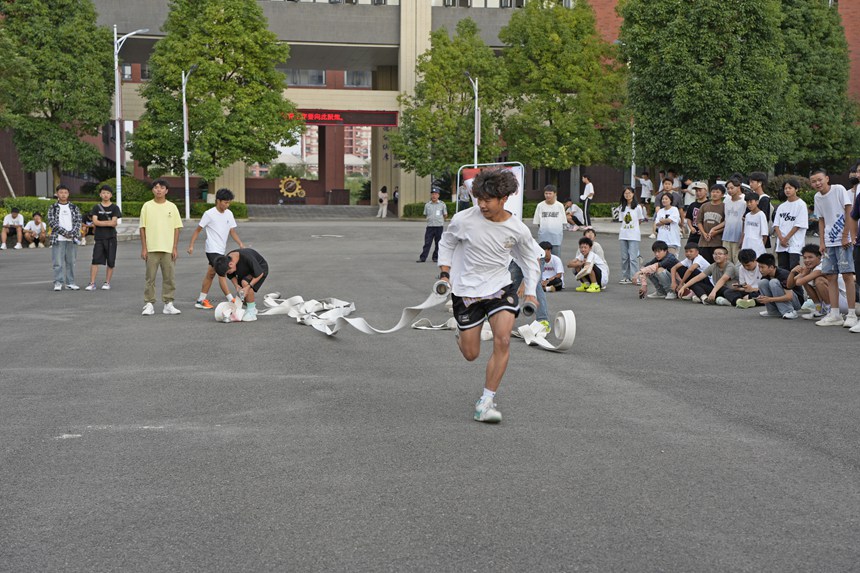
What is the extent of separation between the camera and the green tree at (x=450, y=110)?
5266 centimetres

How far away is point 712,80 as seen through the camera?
39.3 m

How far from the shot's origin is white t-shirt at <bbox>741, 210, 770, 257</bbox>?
14742 mm

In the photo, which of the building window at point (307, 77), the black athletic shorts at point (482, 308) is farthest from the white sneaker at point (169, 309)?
the building window at point (307, 77)

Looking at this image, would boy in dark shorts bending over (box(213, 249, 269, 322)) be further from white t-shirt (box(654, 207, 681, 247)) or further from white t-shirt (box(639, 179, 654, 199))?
white t-shirt (box(639, 179, 654, 199))

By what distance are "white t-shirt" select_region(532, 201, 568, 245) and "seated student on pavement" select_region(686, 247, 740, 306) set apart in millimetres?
2211

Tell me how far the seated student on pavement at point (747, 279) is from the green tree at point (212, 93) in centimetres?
3821

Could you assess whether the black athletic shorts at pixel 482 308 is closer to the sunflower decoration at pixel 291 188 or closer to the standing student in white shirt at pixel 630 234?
the standing student in white shirt at pixel 630 234

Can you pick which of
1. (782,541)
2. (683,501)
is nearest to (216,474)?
(683,501)

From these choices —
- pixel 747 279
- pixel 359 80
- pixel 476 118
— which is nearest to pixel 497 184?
pixel 747 279

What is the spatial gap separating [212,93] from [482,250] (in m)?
46.4

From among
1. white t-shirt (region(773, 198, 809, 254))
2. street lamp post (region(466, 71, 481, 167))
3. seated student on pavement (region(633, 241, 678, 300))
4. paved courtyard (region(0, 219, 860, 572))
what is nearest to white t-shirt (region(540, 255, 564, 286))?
seated student on pavement (region(633, 241, 678, 300))

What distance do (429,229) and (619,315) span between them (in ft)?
34.1

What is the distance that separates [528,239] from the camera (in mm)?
7227

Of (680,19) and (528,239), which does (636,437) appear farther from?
(680,19)
